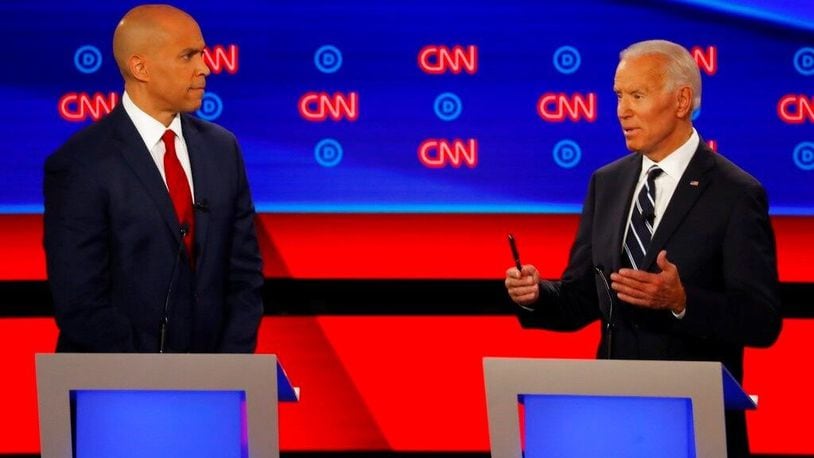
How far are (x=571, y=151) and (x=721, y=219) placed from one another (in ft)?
4.06

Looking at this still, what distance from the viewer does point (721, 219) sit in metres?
2.87

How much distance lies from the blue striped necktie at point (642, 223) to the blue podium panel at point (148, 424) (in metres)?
1.07

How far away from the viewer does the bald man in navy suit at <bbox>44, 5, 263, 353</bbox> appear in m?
2.94

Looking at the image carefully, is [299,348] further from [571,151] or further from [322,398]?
[571,151]

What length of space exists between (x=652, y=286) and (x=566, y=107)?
1.50 meters

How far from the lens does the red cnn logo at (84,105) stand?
409cm

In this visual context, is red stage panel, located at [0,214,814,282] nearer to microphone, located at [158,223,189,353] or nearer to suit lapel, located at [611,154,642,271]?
suit lapel, located at [611,154,642,271]

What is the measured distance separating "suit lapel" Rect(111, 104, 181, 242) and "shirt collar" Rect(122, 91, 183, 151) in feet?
0.08

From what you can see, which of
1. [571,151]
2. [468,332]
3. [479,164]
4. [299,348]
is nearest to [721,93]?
[571,151]

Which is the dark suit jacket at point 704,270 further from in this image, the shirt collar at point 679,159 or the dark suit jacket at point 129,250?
the dark suit jacket at point 129,250

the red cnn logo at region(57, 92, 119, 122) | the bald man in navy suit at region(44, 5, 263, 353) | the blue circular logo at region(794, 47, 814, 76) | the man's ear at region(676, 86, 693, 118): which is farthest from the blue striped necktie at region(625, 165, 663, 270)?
the red cnn logo at region(57, 92, 119, 122)

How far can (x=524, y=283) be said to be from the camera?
2953 mm

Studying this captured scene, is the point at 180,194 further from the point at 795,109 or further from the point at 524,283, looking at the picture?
the point at 795,109

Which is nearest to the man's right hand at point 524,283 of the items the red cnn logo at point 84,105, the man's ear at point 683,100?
the man's ear at point 683,100
